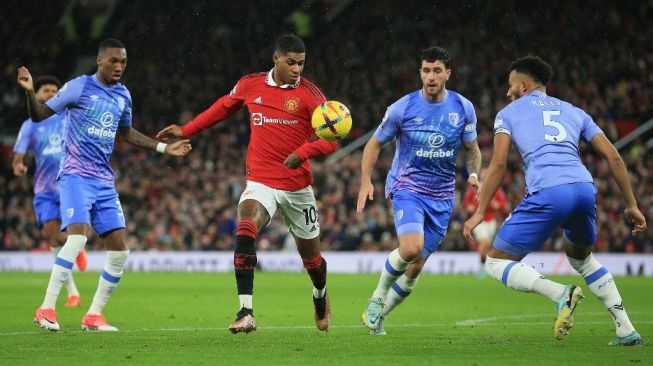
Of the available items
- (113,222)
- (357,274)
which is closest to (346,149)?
(357,274)

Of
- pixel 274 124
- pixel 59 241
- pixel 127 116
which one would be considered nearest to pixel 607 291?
pixel 274 124

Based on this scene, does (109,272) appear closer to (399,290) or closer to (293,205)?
(293,205)

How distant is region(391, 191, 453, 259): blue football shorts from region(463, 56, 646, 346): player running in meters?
→ 1.44

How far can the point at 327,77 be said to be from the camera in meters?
35.2

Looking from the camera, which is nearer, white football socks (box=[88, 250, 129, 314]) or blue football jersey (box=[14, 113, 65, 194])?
white football socks (box=[88, 250, 129, 314])

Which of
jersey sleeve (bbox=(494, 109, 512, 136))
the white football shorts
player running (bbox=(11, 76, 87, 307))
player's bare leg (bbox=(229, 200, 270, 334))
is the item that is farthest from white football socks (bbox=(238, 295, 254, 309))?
player running (bbox=(11, 76, 87, 307))

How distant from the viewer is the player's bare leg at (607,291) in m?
8.86

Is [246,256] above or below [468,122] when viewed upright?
below

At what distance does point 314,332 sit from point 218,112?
2360 millimetres

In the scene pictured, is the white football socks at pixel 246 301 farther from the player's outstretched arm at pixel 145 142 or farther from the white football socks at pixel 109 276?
the white football socks at pixel 109 276

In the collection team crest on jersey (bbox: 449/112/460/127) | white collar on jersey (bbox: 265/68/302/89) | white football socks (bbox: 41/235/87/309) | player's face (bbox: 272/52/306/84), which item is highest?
player's face (bbox: 272/52/306/84)

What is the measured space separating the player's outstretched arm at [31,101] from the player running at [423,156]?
321cm

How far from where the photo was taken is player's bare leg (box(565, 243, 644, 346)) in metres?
8.86

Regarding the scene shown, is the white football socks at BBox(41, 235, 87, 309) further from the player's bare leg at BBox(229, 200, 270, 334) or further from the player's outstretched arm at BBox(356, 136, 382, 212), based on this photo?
the player's outstretched arm at BBox(356, 136, 382, 212)
